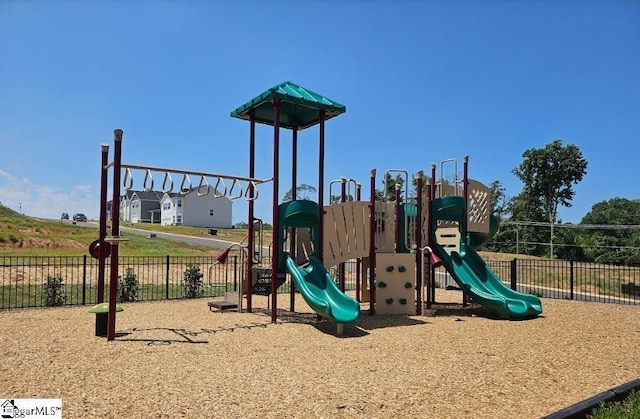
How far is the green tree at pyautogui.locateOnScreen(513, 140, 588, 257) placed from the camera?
45.9m

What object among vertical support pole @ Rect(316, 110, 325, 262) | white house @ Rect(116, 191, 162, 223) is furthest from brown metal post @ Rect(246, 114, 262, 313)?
white house @ Rect(116, 191, 162, 223)

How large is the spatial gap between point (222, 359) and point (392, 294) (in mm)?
5250

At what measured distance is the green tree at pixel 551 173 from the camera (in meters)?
45.9

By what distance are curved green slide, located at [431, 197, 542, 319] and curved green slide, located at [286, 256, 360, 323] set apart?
3199 mm

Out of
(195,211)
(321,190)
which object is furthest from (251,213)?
(195,211)

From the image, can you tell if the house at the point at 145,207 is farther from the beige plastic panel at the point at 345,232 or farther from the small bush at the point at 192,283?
the beige plastic panel at the point at 345,232

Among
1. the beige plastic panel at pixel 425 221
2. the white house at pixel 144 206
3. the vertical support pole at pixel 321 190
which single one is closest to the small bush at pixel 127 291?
the vertical support pole at pixel 321 190

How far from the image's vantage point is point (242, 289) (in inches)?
430

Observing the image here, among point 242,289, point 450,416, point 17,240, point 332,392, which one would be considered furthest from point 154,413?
point 17,240

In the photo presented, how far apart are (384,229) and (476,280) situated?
2543 millimetres

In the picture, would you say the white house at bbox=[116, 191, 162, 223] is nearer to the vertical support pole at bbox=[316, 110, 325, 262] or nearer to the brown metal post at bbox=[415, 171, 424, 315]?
the vertical support pole at bbox=[316, 110, 325, 262]

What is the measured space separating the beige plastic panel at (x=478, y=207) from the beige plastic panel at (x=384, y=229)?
2453 mm

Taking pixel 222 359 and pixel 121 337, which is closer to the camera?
pixel 222 359

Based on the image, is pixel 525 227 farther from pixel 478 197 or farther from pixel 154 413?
pixel 154 413
